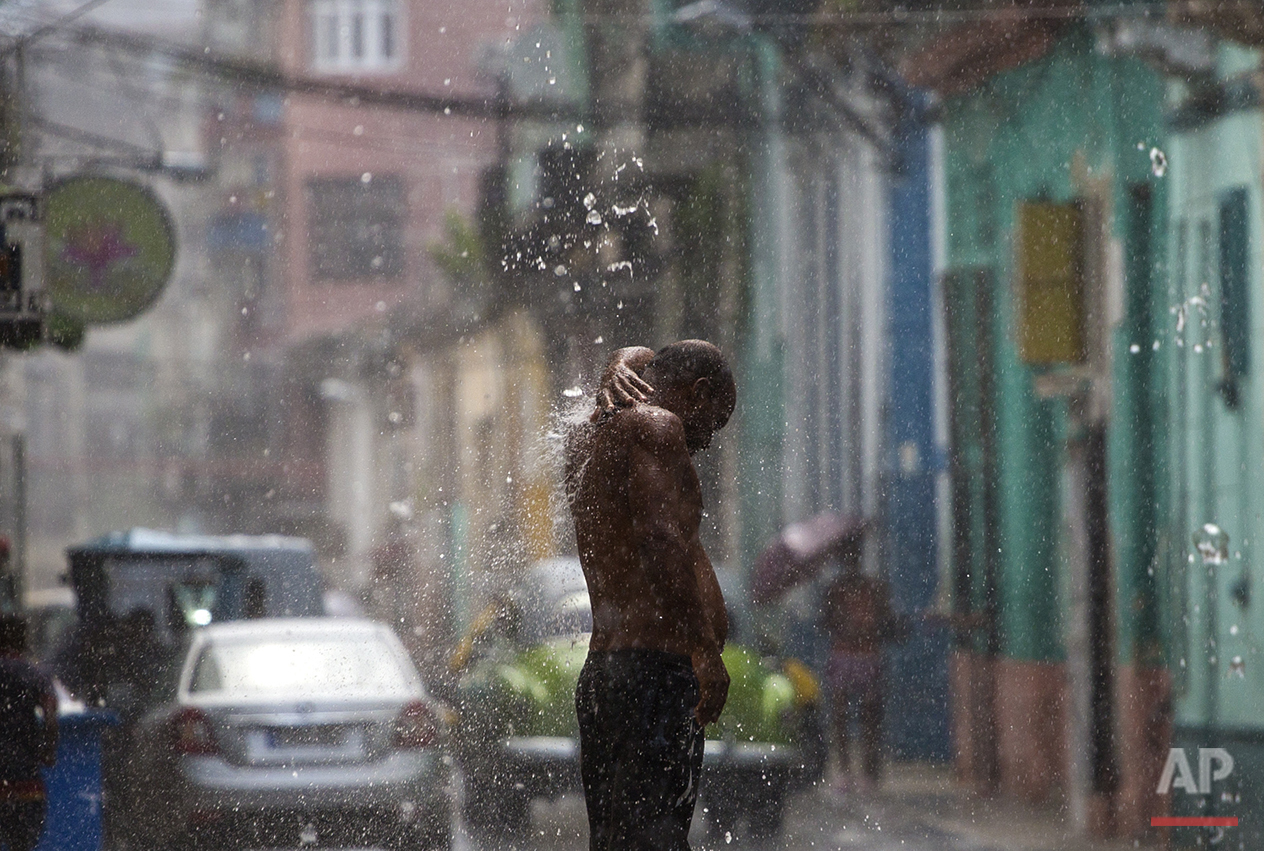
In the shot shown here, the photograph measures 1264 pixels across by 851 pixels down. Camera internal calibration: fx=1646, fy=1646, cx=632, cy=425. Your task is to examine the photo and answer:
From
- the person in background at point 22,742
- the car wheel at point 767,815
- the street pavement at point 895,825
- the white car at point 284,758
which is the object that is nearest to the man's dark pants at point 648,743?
the street pavement at point 895,825

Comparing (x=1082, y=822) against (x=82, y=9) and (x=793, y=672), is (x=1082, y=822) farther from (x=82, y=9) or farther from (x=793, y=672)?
(x=82, y=9)

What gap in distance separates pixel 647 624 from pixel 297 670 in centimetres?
253

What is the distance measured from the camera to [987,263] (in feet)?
20.8

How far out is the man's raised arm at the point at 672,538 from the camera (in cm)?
297

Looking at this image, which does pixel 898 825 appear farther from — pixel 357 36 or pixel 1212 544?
pixel 357 36

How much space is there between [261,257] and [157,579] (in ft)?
4.76

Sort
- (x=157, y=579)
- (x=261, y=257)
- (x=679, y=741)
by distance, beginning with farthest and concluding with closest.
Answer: (x=261, y=257) < (x=157, y=579) < (x=679, y=741)

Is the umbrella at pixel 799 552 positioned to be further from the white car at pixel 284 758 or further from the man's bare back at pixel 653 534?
the man's bare back at pixel 653 534

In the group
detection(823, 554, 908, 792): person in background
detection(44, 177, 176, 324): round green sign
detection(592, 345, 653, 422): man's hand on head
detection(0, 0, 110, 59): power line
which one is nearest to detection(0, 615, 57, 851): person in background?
detection(44, 177, 176, 324): round green sign

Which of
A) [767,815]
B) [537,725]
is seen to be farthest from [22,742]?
[767,815]

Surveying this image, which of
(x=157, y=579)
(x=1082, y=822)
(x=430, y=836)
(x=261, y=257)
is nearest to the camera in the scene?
(x=430, y=836)

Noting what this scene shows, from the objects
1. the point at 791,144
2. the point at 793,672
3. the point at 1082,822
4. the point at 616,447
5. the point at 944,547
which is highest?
the point at 791,144

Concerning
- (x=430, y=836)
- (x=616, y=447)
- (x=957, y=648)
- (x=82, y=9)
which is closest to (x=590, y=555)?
(x=616, y=447)

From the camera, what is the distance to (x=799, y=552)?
6.21m
